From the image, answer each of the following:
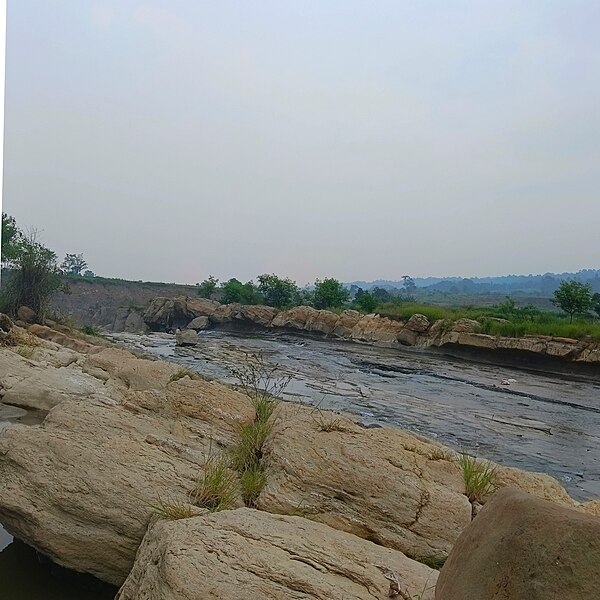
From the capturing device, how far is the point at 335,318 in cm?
3478

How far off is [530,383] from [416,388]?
166 inches

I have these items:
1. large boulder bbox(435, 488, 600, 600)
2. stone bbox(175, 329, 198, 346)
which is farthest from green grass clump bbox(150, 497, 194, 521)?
stone bbox(175, 329, 198, 346)

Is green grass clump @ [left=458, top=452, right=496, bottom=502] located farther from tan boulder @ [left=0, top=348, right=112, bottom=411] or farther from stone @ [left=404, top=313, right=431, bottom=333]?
stone @ [left=404, top=313, right=431, bottom=333]

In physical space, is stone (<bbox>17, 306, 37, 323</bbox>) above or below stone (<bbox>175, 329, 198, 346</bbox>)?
above

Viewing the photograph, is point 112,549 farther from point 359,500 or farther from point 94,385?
point 94,385

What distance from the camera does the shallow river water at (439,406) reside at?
14.3 feet

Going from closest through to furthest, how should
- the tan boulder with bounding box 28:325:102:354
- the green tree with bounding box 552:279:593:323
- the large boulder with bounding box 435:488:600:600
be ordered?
the large boulder with bounding box 435:488:600:600 → the tan boulder with bounding box 28:325:102:354 → the green tree with bounding box 552:279:593:323

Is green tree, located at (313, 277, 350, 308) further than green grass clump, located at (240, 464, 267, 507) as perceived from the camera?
Yes

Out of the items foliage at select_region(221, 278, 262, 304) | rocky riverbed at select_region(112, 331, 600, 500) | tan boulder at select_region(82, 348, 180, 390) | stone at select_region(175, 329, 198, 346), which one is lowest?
rocky riverbed at select_region(112, 331, 600, 500)

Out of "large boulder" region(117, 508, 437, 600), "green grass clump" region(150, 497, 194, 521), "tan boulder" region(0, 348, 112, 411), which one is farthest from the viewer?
"tan boulder" region(0, 348, 112, 411)

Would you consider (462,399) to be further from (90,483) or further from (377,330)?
(377,330)

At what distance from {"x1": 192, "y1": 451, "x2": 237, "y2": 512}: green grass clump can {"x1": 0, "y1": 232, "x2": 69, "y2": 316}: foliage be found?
2243 centimetres

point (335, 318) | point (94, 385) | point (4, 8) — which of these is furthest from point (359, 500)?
point (335, 318)

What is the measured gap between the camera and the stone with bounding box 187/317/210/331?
4088cm
